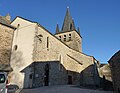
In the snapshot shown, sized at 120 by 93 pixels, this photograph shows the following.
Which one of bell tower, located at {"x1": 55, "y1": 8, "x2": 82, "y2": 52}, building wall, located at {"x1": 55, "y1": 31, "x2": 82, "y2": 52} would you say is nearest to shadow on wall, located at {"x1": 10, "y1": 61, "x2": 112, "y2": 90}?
building wall, located at {"x1": 55, "y1": 31, "x2": 82, "y2": 52}

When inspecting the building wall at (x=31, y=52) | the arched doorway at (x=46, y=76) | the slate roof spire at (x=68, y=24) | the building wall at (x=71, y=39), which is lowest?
the arched doorway at (x=46, y=76)

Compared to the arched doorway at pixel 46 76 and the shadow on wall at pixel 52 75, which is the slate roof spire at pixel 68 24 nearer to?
the shadow on wall at pixel 52 75

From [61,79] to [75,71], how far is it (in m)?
4.85

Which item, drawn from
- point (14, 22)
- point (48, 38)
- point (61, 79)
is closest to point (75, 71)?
point (61, 79)

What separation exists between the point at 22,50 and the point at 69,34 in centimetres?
1999

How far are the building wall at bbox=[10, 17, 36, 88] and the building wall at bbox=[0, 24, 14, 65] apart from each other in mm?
512

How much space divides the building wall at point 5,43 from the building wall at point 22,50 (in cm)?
51

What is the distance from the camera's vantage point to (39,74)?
1513 cm

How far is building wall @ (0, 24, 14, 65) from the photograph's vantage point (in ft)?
51.4

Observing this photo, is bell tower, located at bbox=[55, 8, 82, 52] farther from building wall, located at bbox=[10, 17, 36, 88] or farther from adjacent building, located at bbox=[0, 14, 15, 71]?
adjacent building, located at bbox=[0, 14, 15, 71]

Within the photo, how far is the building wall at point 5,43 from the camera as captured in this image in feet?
51.4

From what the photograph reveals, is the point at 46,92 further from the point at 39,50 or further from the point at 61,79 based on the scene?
the point at 61,79

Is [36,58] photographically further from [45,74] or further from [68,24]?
[68,24]

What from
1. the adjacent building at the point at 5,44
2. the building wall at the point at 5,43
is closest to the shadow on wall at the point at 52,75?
the adjacent building at the point at 5,44
